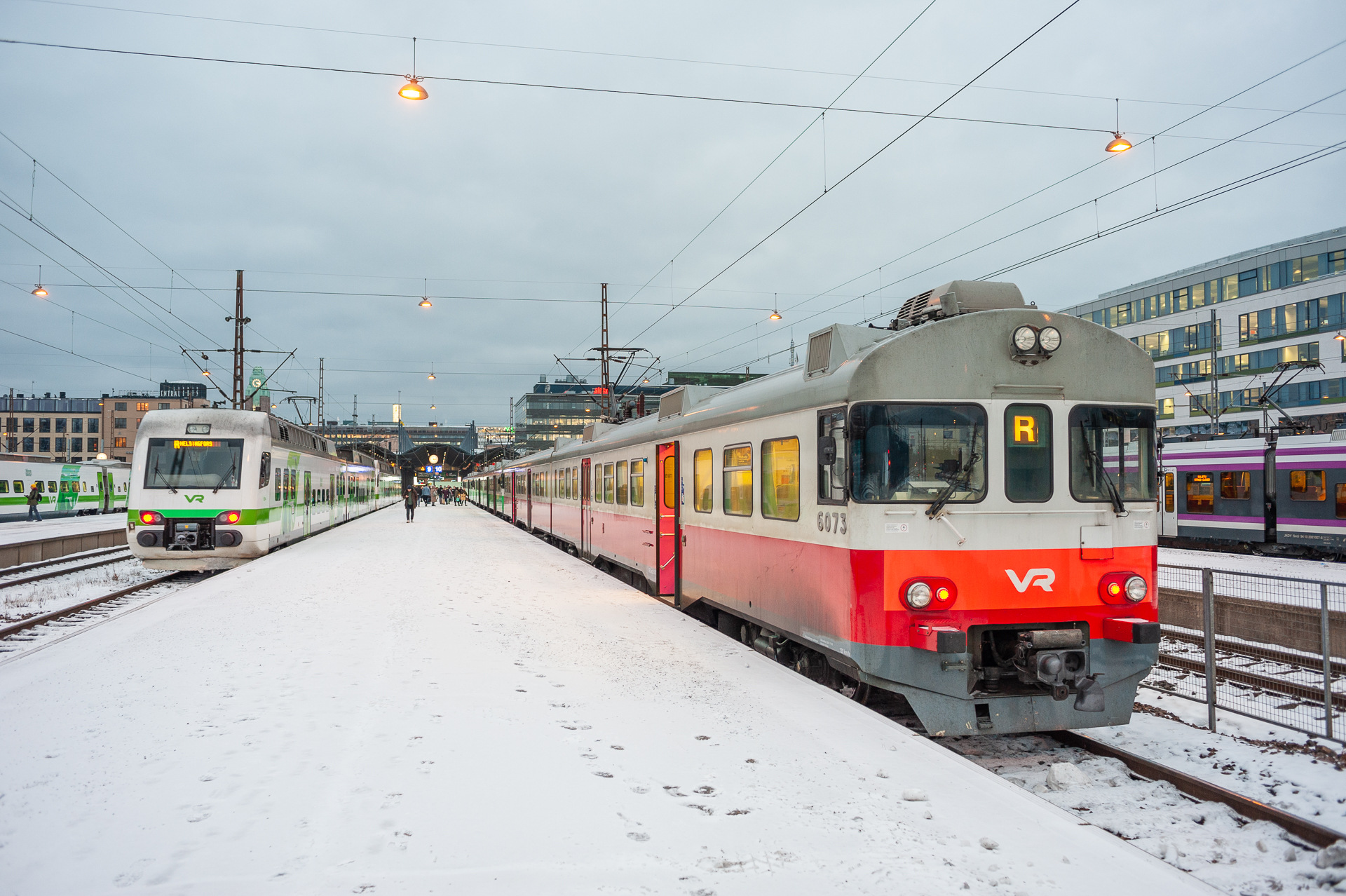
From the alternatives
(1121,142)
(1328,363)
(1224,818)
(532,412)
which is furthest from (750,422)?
(532,412)

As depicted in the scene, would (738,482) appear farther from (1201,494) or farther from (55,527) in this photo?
(55,527)

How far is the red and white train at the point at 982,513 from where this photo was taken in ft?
19.1

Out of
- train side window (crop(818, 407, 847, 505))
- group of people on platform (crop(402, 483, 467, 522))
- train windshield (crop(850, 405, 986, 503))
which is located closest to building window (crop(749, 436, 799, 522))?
train side window (crop(818, 407, 847, 505))

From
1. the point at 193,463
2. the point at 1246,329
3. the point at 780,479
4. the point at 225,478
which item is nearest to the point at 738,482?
the point at 780,479

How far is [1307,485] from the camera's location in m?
19.5

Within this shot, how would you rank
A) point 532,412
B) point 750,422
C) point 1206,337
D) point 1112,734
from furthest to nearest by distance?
point 532,412 → point 1206,337 → point 750,422 → point 1112,734

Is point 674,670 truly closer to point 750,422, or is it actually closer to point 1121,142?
point 750,422

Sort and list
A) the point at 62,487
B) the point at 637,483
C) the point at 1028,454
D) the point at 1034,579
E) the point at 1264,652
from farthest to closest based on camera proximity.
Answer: the point at 62,487
the point at 637,483
the point at 1264,652
the point at 1028,454
the point at 1034,579

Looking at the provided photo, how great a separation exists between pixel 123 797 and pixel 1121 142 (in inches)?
562

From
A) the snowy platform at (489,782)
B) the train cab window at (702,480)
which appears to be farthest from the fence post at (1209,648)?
the train cab window at (702,480)

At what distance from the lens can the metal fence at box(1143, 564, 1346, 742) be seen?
675cm

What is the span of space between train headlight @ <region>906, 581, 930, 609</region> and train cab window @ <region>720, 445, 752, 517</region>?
8.89 feet

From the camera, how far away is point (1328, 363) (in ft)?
143

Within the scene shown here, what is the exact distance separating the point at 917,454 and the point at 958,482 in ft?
1.19
